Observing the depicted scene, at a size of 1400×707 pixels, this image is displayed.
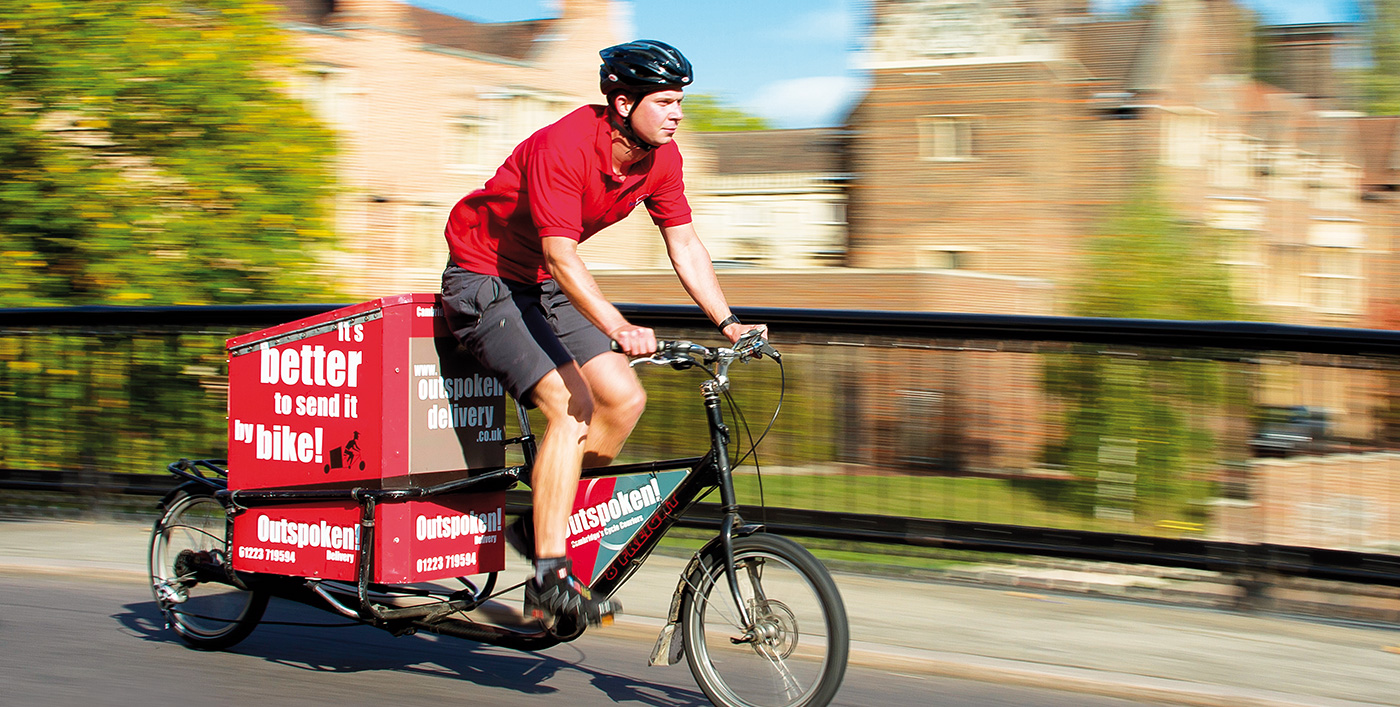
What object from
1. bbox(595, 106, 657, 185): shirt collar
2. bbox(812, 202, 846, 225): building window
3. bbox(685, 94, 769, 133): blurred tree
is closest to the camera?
bbox(595, 106, 657, 185): shirt collar

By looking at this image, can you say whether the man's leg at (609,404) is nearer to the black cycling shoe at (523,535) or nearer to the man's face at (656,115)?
the black cycling shoe at (523,535)

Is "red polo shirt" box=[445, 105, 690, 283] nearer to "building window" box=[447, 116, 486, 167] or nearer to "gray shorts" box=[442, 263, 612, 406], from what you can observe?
"gray shorts" box=[442, 263, 612, 406]

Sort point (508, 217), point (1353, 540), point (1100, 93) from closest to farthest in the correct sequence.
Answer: point (508, 217) → point (1353, 540) → point (1100, 93)

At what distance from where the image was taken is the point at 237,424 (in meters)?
5.00

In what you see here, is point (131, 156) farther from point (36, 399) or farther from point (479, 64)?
point (479, 64)

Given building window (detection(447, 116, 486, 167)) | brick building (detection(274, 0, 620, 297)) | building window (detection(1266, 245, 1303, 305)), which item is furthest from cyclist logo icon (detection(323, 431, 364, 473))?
building window (detection(1266, 245, 1303, 305))

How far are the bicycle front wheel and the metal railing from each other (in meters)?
2.63

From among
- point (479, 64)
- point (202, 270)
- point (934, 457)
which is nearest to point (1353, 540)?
point (934, 457)

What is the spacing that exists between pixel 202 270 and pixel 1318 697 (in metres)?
12.9

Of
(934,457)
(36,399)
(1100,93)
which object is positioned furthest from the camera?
(1100,93)

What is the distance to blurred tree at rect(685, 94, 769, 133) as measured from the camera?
8769 cm

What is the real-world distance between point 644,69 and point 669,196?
2.18ft

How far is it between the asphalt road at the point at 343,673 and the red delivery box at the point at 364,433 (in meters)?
0.44

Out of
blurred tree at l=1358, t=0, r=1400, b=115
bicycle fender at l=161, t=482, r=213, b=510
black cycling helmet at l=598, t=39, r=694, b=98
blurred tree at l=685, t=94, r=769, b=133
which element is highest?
blurred tree at l=685, t=94, r=769, b=133
